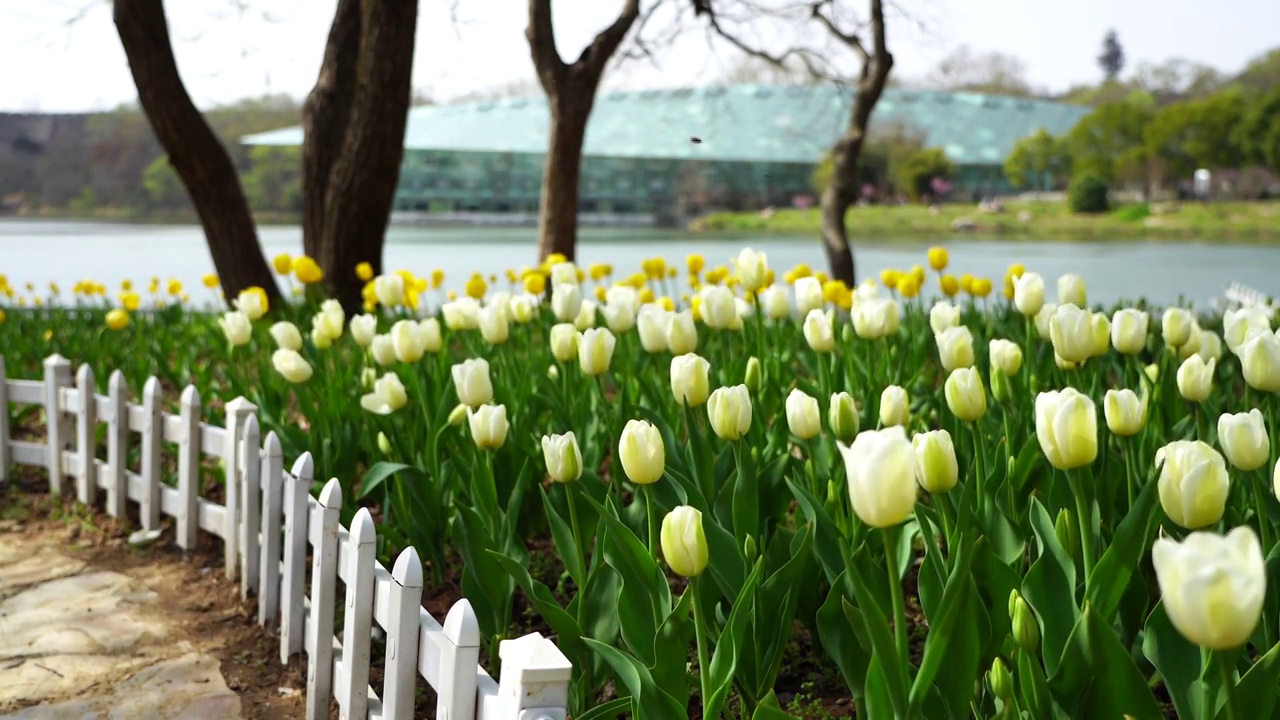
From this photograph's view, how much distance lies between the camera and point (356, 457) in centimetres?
319

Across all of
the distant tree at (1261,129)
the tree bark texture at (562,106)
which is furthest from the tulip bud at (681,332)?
the distant tree at (1261,129)

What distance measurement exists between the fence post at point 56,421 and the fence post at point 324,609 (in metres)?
2.48

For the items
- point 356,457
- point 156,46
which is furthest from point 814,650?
point 156,46

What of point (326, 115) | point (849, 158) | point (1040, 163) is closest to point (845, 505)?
point (326, 115)

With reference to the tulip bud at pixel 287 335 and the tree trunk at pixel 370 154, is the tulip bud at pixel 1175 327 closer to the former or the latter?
the tulip bud at pixel 287 335

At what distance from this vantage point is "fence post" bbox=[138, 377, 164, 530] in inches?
149

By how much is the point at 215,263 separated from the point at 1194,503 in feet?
22.4

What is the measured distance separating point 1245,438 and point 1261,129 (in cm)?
4364

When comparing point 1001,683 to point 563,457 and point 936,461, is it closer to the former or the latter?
point 936,461

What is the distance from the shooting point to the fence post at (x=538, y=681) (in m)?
1.39

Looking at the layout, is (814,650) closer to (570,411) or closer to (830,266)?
(570,411)

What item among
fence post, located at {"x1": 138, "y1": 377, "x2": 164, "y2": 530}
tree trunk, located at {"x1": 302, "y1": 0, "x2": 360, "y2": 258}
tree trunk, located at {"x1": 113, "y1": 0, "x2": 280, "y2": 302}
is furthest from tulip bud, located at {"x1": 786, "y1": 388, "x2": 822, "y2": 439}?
tree trunk, located at {"x1": 113, "y1": 0, "x2": 280, "y2": 302}

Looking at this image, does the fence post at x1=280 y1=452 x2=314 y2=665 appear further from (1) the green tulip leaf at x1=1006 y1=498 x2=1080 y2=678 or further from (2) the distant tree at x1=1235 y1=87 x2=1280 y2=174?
(2) the distant tree at x1=1235 y1=87 x2=1280 y2=174

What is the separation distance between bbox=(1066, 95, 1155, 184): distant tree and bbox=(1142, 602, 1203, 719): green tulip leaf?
44.9 metres
